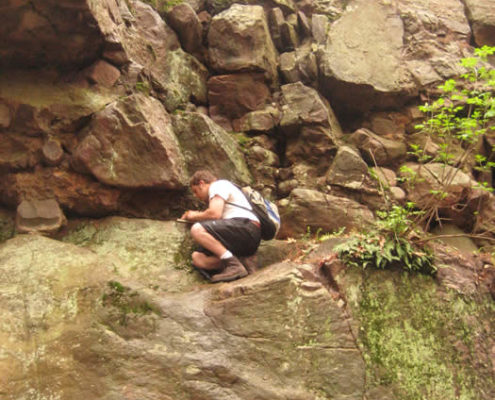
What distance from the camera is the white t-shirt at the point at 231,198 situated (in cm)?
664

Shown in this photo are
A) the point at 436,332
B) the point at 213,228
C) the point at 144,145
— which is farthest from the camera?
the point at 144,145

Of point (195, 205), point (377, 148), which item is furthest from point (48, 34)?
point (377, 148)

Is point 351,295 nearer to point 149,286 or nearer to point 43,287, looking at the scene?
point 149,286

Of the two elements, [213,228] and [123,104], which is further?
[123,104]

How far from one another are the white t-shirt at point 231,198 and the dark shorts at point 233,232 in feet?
0.41

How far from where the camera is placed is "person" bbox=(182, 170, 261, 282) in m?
6.42

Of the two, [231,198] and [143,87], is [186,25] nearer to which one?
[143,87]

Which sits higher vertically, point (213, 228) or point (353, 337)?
point (213, 228)

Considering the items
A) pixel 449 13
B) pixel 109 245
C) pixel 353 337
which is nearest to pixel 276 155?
pixel 109 245

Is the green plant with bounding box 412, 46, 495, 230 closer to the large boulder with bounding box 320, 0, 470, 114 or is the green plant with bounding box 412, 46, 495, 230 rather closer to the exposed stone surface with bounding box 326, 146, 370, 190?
the exposed stone surface with bounding box 326, 146, 370, 190

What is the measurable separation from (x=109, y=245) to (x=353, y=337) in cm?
408

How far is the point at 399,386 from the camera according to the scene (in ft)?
16.4

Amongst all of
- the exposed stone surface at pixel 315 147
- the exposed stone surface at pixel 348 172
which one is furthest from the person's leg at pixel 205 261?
the exposed stone surface at pixel 315 147

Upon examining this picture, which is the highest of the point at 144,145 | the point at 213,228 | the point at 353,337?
the point at 144,145
